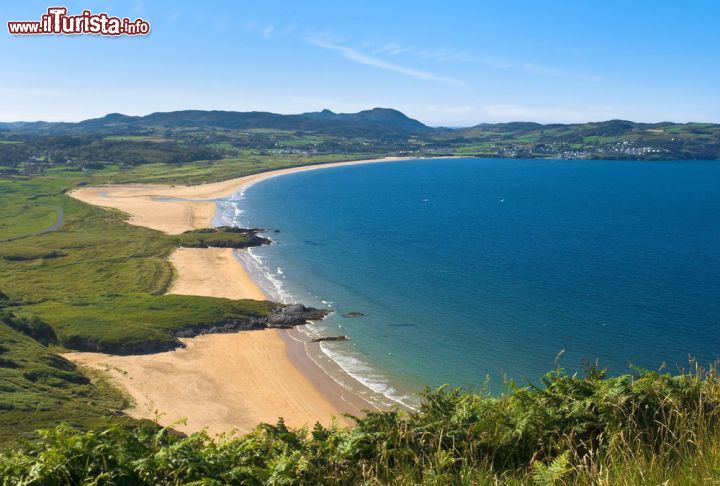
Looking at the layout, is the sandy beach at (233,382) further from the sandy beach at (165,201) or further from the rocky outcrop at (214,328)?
the sandy beach at (165,201)

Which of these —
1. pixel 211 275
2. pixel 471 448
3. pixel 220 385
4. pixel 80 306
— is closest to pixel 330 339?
pixel 220 385

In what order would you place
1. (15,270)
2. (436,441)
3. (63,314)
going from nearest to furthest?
(436,441), (63,314), (15,270)

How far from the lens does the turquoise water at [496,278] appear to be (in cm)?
4138

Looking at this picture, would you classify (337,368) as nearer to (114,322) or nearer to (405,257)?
(114,322)

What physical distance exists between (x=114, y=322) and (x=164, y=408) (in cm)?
1502

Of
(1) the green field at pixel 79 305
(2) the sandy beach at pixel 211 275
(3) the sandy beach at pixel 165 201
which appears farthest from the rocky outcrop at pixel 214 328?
(3) the sandy beach at pixel 165 201

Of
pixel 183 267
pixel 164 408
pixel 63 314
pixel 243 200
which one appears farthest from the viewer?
pixel 243 200

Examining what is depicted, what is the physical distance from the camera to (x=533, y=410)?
948cm

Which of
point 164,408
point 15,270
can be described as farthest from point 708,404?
point 15,270

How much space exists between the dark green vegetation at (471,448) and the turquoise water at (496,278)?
26120 millimetres

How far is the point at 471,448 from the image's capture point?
8109mm

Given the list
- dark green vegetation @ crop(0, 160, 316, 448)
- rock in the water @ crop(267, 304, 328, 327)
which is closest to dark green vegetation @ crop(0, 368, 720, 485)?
dark green vegetation @ crop(0, 160, 316, 448)

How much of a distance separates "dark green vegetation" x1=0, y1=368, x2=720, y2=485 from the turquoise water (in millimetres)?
26120

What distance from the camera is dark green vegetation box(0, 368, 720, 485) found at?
711 centimetres
